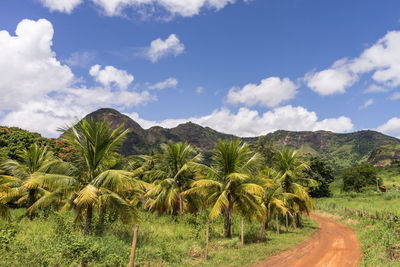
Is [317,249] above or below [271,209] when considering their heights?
below

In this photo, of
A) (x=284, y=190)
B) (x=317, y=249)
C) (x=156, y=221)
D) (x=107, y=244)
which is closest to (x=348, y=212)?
(x=284, y=190)

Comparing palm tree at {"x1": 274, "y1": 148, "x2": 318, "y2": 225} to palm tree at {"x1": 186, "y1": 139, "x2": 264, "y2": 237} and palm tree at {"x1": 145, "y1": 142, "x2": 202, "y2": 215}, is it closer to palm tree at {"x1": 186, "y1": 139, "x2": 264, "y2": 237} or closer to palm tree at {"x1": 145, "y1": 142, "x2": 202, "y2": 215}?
palm tree at {"x1": 186, "y1": 139, "x2": 264, "y2": 237}

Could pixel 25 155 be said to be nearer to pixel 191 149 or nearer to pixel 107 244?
pixel 107 244

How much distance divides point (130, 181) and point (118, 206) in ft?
4.57

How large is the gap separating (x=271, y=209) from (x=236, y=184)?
610 cm

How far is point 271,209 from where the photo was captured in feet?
66.2

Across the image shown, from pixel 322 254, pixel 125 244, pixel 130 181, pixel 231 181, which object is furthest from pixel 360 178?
pixel 130 181

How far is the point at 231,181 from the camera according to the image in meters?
15.9

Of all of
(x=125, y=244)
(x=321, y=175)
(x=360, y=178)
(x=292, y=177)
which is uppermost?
(x=292, y=177)

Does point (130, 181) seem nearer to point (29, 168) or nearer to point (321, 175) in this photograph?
point (29, 168)

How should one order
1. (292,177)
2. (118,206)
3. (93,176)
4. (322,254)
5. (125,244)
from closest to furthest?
(118,206)
(125,244)
(93,176)
(322,254)
(292,177)

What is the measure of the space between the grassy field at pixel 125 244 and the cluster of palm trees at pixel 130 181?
105 centimetres

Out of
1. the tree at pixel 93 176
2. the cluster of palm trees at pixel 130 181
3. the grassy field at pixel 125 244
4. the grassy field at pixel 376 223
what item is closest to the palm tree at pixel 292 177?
the cluster of palm trees at pixel 130 181

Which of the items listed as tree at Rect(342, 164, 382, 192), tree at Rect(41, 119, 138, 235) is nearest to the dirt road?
tree at Rect(41, 119, 138, 235)
